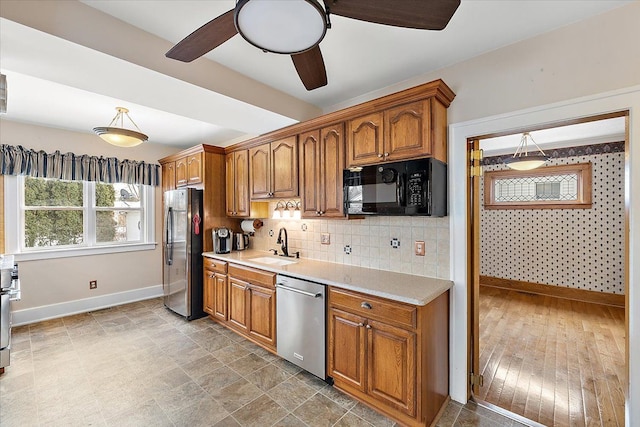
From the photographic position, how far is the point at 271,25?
1.08 metres

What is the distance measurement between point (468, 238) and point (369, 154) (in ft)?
3.28

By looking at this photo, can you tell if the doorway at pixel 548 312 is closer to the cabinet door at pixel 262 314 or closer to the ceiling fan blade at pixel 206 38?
the cabinet door at pixel 262 314

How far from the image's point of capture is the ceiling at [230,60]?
5.29ft

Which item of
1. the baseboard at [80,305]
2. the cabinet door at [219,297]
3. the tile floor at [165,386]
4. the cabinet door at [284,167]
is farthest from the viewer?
→ the baseboard at [80,305]

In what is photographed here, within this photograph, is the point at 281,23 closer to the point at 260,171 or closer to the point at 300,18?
the point at 300,18

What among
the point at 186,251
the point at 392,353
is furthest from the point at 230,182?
the point at 392,353

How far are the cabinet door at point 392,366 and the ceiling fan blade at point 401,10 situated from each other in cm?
168

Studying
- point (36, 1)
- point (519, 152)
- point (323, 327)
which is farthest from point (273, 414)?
point (519, 152)

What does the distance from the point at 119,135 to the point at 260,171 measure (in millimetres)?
1428

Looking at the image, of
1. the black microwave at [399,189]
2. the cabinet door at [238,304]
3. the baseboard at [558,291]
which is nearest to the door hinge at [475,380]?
the black microwave at [399,189]

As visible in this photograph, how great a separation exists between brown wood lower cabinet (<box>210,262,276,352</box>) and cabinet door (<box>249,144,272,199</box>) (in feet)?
2.90

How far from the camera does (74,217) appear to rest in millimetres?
3980

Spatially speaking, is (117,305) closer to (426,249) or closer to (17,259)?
(17,259)

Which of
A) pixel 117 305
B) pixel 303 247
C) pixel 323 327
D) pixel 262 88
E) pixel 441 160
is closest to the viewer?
pixel 441 160
